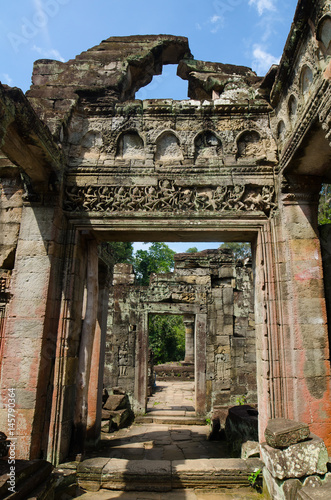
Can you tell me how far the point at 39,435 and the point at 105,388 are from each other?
6.50m

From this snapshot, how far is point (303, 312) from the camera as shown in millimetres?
4246

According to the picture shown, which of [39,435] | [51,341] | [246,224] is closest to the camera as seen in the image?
[39,435]

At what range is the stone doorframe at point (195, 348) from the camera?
998 cm

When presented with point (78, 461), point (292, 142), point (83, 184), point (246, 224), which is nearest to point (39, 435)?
point (78, 461)

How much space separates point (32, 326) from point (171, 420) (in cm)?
655

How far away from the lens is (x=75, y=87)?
5547 millimetres

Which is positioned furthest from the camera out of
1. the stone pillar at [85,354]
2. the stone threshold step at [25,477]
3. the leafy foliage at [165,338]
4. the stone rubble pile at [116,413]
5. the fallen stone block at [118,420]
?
the leafy foliage at [165,338]

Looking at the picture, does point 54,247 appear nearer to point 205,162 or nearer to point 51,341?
point 51,341

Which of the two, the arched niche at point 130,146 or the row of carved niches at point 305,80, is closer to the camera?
the row of carved niches at point 305,80

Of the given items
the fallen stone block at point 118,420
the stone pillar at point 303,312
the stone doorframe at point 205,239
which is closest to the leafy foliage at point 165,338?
the fallen stone block at point 118,420

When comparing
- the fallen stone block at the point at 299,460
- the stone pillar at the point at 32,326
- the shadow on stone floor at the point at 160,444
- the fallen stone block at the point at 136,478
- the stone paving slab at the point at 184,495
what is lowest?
the shadow on stone floor at the point at 160,444

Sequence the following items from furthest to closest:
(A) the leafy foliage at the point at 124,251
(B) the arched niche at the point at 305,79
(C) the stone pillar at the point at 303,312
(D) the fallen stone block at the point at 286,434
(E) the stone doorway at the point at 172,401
A: (A) the leafy foliage at the point at 124,251
(E) the stone doorway at the point at 172,401
(C) the stone pillar at the point at 303,312
(B) the arched niche at the point at 305,79
(D) the fallen stone block at the point at 286,434

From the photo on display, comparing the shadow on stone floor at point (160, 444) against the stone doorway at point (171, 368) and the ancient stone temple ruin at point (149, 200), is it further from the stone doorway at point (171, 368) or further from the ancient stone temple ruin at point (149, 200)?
the stone doorway at point (171, 368)

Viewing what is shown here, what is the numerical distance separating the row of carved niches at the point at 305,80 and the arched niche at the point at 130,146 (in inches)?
83.6
